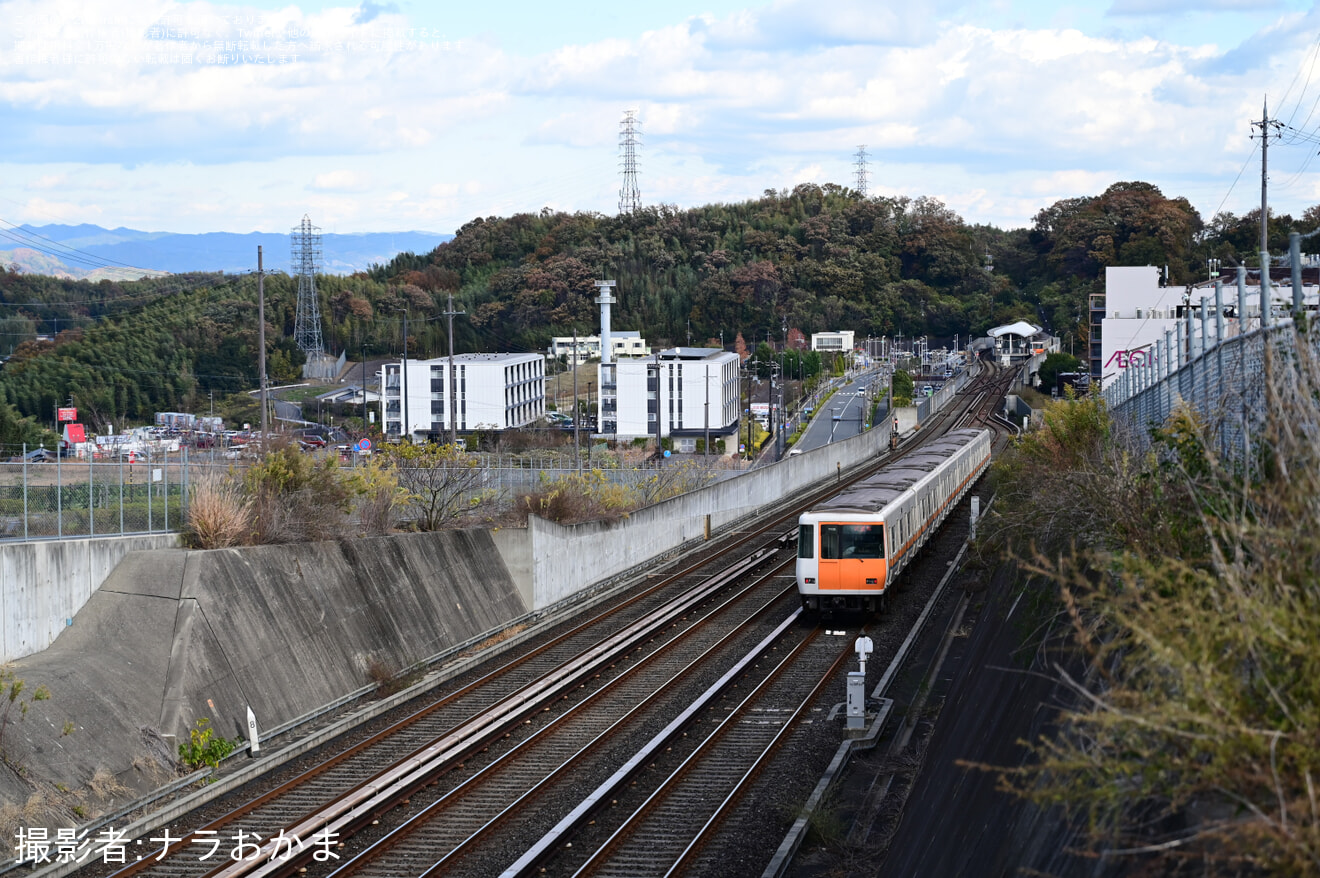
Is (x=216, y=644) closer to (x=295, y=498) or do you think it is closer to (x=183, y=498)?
(x=183, y=498)

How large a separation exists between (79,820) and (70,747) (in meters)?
1.23

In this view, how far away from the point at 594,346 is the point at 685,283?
2390cm

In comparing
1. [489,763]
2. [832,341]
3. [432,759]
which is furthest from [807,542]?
[832,341]

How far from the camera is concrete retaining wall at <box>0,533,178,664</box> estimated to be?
1536cm

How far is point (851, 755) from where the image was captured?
1586 centimetres

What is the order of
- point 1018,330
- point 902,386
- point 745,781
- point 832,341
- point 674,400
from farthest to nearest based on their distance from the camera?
point 832,341
point 1018,330
point 674,400
point 902,386
point 745,781

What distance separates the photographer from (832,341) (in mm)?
124500

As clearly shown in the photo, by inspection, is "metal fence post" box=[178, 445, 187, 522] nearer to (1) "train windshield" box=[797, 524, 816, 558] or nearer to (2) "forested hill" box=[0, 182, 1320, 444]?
(1) "train windshield" box=[797, 524, 816, 558]

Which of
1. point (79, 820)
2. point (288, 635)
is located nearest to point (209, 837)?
point (79, 820)

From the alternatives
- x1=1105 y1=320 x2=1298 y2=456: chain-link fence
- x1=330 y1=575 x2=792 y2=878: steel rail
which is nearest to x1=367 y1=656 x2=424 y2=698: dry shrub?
x1=330 y1=575 x2=792 y2=878: steel rail

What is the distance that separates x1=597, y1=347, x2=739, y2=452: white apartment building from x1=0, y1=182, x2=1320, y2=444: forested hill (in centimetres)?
3074

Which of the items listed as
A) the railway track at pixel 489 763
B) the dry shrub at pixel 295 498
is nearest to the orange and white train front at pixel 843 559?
the railway track at pixel 489 763

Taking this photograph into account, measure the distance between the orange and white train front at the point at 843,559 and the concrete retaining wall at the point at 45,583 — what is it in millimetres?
12611

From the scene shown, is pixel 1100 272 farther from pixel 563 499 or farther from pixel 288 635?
pixel 288 635
